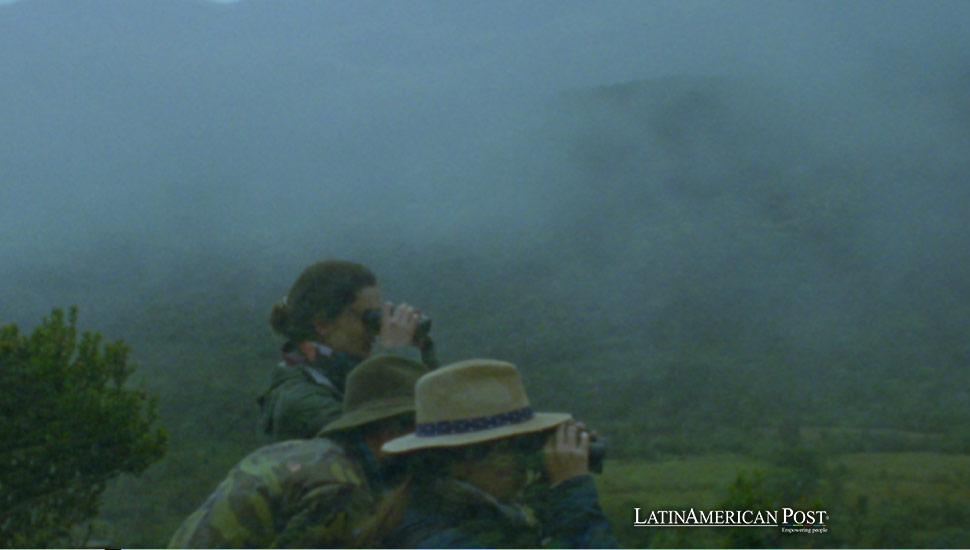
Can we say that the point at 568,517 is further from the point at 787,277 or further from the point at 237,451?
the point at 787,277

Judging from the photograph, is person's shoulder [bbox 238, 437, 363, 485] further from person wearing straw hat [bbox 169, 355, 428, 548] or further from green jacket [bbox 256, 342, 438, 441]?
green jacket [bbox 256, 342, 438, 441]

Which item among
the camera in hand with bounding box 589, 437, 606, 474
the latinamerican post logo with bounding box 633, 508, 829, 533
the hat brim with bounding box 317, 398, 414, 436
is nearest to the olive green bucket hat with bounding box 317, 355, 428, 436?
the hat brim with bounding box 317, 398, 414, 436

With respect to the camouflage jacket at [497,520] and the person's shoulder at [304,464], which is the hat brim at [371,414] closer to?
the person's shoulder at [304,464]

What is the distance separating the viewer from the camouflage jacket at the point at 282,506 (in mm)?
1873

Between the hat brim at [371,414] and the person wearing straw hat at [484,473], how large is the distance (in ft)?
0.52

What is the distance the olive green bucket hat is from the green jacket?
0.65 feet

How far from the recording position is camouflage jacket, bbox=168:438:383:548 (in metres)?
1.87

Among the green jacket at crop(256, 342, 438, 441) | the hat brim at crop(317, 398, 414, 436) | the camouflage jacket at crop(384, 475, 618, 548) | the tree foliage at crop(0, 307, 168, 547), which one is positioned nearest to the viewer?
the camouflage jacket at crop(384, 475, 618, 548)

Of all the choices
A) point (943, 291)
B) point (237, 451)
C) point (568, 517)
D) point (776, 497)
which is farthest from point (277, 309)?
point (943, 291)

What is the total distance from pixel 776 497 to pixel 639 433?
82.2 inches

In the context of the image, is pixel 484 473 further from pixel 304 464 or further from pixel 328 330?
pixel 328 330

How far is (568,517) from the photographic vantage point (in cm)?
187

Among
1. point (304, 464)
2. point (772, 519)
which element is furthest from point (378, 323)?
point (772, 519)

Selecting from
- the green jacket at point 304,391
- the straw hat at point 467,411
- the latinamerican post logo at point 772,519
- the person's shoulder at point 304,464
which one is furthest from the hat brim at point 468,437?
the green jacket at point 304,391
